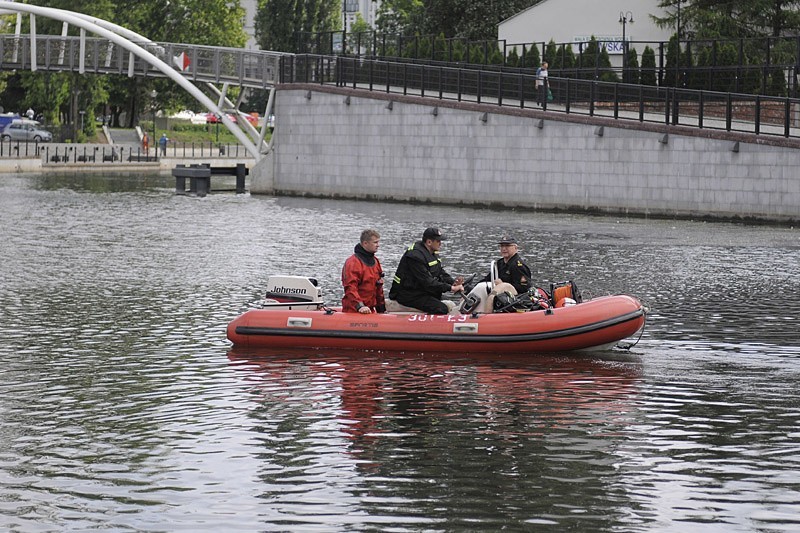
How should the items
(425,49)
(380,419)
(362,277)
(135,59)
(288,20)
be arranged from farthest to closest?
(288,20), (135,59), (425,49), (362,277), (380,419)

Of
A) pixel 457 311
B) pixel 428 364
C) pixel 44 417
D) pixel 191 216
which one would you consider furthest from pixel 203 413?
pixel 191 216

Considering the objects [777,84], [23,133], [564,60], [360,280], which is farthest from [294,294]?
[23,133]

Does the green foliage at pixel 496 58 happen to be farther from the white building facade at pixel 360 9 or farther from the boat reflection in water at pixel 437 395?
the white building facade at pixel 360 9

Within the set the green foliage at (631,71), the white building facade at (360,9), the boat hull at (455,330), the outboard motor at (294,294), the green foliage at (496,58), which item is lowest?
the boat hull at (455,330)

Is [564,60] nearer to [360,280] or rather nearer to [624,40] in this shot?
[624,40]

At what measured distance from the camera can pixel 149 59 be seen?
200ft

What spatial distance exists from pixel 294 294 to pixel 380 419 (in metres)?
5.42

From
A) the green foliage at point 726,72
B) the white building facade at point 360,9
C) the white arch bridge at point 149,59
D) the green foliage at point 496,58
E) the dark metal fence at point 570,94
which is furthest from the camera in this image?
the white building facade at point 360,9

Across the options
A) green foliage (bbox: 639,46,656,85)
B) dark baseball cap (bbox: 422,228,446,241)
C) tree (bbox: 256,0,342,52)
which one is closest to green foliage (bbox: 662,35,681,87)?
green foliage (bbox: 639,46,656,85)

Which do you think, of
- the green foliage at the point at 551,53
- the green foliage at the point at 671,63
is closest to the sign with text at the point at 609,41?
the green foliage at the point at 551,53

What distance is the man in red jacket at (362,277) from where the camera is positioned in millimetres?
18938

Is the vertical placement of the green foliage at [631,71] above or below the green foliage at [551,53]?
below

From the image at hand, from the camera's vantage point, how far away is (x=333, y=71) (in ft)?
188

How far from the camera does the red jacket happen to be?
62.3 feet
